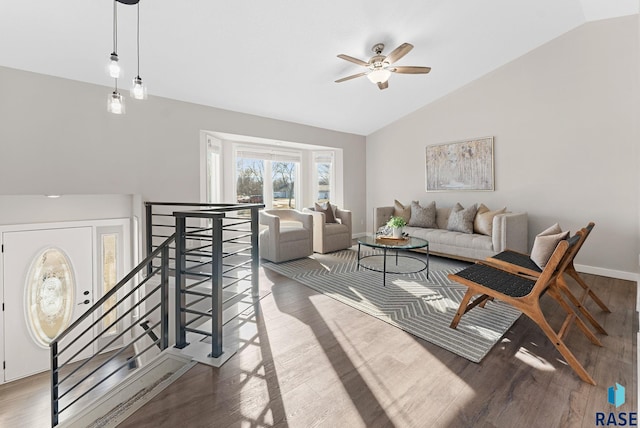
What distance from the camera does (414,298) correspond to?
3.07 m

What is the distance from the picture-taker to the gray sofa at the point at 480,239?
3.94 metres

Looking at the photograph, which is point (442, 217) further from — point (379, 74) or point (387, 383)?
point (387, 383)

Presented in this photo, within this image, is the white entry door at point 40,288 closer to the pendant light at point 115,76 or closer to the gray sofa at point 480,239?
the pendant light at point 115,76

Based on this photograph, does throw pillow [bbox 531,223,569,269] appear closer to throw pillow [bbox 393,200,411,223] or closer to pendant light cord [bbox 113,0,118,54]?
throw pillow [bbox 393,200,411,223]

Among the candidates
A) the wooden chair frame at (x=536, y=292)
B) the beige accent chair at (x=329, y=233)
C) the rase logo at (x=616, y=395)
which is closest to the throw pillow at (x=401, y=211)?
the beige accent chair at (x=329, y=233)

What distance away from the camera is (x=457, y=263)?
14.7 feet

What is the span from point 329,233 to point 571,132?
379cm

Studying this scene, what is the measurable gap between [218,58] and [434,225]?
420 centimetres

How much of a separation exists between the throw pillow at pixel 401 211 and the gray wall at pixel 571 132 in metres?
0.87

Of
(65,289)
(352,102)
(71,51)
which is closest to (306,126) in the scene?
(352,102)

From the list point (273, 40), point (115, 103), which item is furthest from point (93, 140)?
point (273, 40)

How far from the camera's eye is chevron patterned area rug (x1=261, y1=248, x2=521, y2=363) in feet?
7.48

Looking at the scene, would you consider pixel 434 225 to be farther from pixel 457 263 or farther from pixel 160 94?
pixel 160 94

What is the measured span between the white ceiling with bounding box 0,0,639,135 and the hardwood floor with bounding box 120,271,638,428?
9.50 feet
